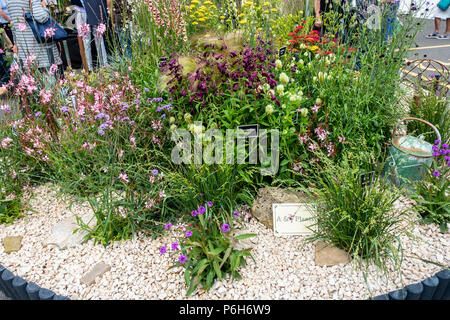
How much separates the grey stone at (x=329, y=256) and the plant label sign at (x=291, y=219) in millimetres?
164

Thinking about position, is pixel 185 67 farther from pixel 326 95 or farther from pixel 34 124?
pixel 34 124

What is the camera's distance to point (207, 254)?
193 centimetres

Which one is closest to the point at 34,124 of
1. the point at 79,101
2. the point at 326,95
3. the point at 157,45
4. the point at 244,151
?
the point at 79,101

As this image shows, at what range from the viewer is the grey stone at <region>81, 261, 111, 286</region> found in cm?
206

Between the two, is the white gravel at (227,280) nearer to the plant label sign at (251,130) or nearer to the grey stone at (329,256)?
the grey stone at (329,256)

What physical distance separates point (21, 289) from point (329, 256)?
1.84m

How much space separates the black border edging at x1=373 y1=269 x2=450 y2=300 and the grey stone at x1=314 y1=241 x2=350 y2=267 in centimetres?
30

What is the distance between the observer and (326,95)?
2578mm

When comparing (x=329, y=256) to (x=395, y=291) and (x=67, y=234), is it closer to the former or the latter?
(x=395, y=291)

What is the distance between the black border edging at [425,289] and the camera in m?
1.77

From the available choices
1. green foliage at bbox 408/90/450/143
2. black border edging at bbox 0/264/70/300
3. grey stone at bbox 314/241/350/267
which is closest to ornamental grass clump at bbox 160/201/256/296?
grey stone at bbox 314/241/350/267

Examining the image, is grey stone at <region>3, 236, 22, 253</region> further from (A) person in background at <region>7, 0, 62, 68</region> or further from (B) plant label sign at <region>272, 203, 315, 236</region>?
(A) person in background at <region>7, 0, 62, 68</region>

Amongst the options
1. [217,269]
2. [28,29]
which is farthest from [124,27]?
[217,269]

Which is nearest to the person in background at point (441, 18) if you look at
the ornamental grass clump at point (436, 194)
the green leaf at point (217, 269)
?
the ornamental grass clump at point (436, 194)
